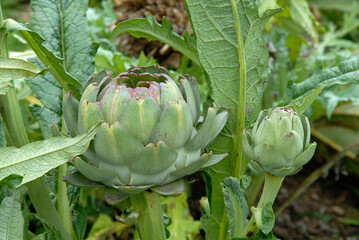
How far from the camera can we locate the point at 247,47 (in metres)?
0.58

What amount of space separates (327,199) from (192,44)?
2.88ft

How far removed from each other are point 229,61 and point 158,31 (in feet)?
0.35

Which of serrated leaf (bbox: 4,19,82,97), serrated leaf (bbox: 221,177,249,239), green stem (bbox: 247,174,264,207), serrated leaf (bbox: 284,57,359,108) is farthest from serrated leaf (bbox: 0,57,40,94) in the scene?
green stem (bbox: 247,174,264,207)

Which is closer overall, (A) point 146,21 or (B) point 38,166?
(B) point 38,166

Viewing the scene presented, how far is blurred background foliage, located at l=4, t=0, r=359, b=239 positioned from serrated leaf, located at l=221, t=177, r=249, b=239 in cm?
27

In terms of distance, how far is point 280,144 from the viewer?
0.45 m

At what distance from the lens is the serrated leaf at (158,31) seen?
59 cm

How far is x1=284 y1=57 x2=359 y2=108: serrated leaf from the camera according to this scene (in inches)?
23.4

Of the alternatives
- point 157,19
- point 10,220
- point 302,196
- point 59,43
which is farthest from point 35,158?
point 302,196

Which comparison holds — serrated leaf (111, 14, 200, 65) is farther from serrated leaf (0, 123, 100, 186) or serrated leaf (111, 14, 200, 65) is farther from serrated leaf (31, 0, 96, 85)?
serrated leaf (0, 123, 100, 186)

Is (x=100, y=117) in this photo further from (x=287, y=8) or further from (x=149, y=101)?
(x=287, y=8)

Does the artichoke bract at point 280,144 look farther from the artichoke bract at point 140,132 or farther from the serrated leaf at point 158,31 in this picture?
the serrated leaf at point 158,31

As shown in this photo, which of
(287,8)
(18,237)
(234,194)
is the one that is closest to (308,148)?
(234,194)

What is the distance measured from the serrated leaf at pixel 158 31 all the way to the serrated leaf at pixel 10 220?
10.0 inches
